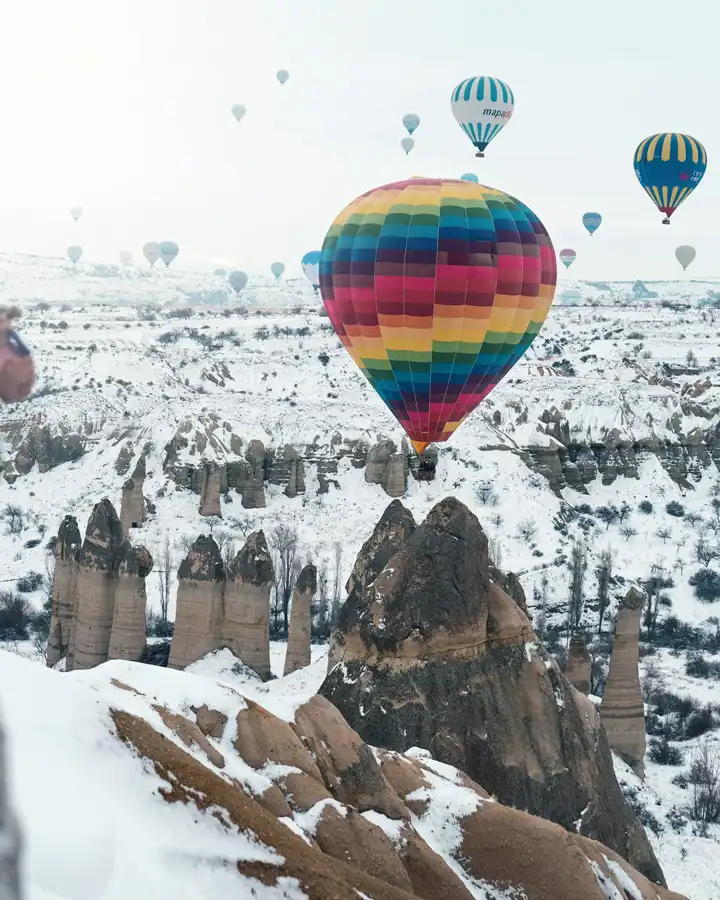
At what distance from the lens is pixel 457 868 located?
12773 millimetres

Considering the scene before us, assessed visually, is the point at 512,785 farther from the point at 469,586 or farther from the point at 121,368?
the point at 121,368

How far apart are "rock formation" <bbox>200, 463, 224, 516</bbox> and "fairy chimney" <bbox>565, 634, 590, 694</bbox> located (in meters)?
26.0

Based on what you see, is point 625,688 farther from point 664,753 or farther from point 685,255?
point 685,255

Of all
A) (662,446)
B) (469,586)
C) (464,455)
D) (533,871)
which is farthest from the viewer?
(662,446)

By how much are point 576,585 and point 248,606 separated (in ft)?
59.4

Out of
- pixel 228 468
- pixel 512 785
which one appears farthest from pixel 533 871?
pixel 228 468

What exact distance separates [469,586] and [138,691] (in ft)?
27.7

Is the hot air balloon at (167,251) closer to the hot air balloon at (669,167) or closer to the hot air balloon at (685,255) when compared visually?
the hot air balloon at (685,255)

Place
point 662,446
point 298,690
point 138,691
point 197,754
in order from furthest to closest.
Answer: point 662,446 → point 298,690 → point 138,691 → point 197,754

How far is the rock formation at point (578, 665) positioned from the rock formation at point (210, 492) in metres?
26.0

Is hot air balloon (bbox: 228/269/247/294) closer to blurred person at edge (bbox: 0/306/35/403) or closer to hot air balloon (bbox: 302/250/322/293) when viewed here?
hot air balloon (bbox: 302/250/322/293)

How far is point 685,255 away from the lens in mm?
103188

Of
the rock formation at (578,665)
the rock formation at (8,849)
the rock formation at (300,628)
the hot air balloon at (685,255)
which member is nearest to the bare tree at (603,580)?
the rock formation at (300,628)

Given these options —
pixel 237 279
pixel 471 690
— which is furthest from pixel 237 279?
pixel 471 690
